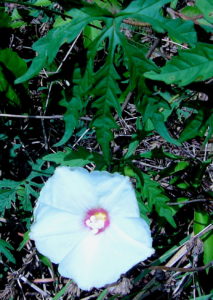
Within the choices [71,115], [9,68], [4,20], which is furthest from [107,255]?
[4,20]

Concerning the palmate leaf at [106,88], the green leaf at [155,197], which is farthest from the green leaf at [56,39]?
the green leaf at [155,197]

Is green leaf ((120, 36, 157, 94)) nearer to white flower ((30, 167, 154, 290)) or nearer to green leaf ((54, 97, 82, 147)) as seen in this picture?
green leaf ((54, 97, 82, 147))

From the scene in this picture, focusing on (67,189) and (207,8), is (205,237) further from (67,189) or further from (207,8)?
(207,8)

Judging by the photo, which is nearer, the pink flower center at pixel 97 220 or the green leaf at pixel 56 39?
the green leaf at pixel 56 39

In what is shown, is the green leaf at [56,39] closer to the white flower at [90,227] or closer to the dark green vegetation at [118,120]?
the dark green vegetation at [118,120]

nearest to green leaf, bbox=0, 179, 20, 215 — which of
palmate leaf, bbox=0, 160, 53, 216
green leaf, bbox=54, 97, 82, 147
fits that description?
palmate leaf, bbox=0, 160, 53, 216

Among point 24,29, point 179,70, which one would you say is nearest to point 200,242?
point 179,70

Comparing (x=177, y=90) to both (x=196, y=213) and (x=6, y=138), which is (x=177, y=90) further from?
(x=6, y=138)
